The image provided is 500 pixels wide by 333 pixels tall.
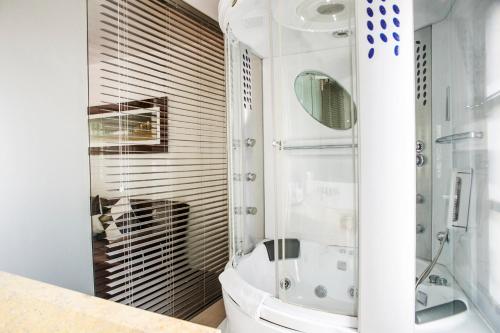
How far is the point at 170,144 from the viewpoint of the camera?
79.5 inches

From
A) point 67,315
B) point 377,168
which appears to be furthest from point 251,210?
point 67,315

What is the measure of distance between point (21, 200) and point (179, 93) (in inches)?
45.4

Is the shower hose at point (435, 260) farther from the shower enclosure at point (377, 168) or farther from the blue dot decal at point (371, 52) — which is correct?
the blue dot decal at point (371, 52)

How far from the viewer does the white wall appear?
162 centimetres

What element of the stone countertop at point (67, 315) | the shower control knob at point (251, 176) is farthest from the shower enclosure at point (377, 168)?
the stone countertop at point (67, 315)

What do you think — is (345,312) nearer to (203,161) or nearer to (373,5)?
(373,5)

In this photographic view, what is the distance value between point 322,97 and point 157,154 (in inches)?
43.5

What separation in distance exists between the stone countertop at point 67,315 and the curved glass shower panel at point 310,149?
1.01 metres

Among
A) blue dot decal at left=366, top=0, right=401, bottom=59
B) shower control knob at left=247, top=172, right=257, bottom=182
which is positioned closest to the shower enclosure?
blue dot decal at left=366, top=0, right=401, bottom=59

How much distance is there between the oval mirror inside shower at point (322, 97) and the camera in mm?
1528

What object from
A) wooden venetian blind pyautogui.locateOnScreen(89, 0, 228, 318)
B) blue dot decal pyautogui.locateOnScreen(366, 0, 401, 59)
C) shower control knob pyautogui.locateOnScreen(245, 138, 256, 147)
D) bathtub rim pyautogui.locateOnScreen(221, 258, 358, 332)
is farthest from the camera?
shower control knob pyautogui.locateOnScreen(245, 138, 256, 147)

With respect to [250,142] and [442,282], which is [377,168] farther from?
[250,142]

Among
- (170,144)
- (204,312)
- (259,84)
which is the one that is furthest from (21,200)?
(259,84)

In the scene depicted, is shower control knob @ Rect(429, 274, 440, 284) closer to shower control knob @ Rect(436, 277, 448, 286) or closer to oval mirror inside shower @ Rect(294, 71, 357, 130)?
shower control knob @ Rect(436, 277, 448, 286)
